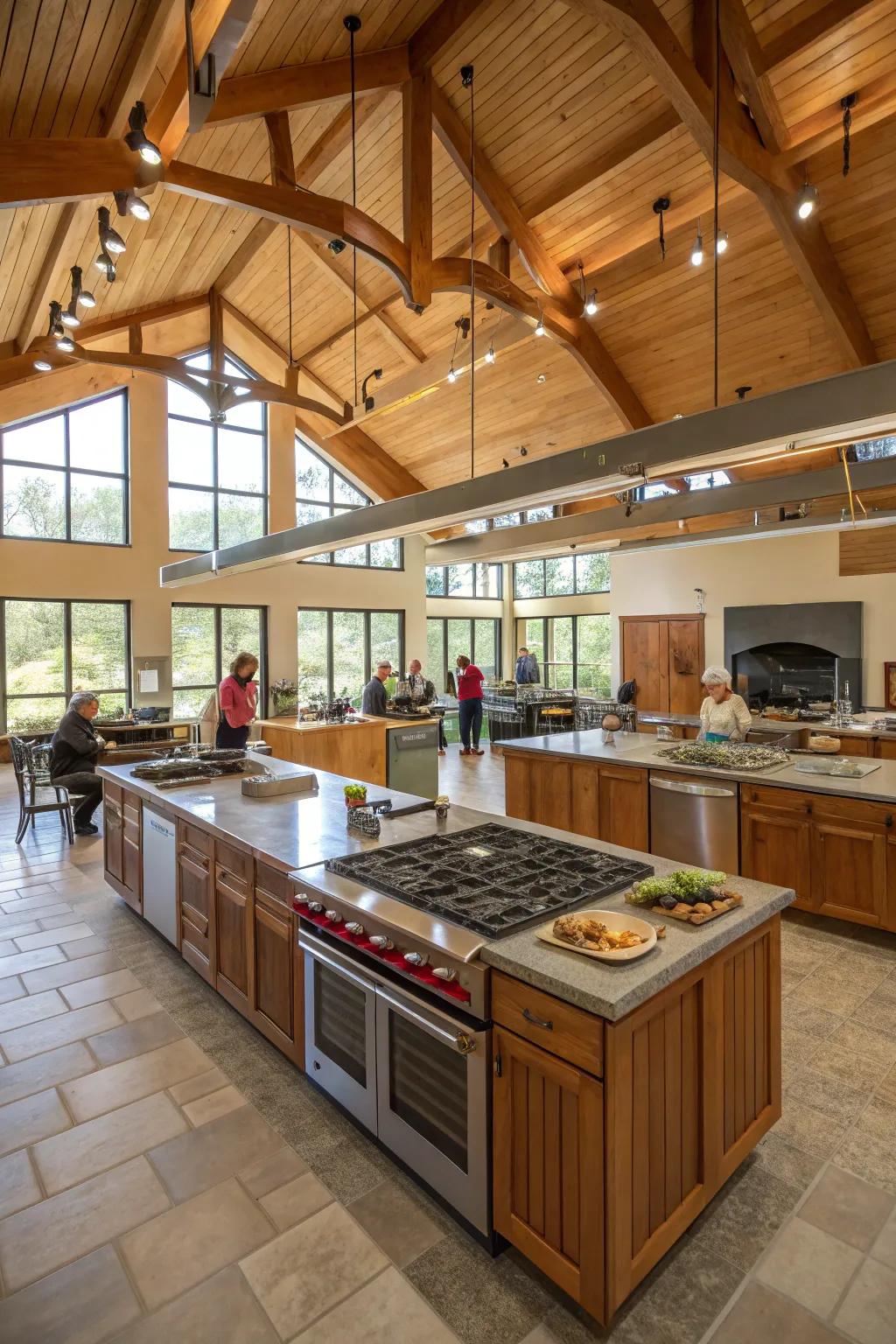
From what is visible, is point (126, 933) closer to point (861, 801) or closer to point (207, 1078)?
point (207, 1078)

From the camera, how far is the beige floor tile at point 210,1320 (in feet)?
5.40

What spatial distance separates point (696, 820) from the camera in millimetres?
4367

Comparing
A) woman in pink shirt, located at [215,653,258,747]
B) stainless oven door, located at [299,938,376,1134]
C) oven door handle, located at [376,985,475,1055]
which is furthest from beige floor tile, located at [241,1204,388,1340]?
woman in pink shirt, located at [215,653,258,747]

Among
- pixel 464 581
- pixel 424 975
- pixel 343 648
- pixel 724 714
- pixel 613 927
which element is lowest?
pixel 424 975

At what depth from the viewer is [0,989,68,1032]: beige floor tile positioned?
3104mm

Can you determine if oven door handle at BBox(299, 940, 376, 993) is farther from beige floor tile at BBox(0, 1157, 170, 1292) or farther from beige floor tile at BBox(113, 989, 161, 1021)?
beige floor tile at BBox(113, 989, 161, 1021)

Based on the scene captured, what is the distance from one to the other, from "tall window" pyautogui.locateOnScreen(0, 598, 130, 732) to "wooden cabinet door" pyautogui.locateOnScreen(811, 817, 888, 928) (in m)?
8.51

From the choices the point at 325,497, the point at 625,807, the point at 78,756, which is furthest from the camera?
the point at 325,497

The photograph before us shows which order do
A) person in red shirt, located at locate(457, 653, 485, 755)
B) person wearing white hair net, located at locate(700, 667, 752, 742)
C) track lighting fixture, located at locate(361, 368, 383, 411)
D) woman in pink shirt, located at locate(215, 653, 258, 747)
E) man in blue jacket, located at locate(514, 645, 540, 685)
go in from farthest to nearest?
man in blue jacket, located at locate(514, 645, 540, 685) < person in red shirt, located at locate(457, 653, 485, 755) < track lighting fixture, located at locate(361, 368, 383, 411) < woman in pink shirt, located at locate(215, 653, 258, 747) < person wearing white hair net, located at locate(700, 667, 752, 742)

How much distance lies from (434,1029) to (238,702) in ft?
14.4

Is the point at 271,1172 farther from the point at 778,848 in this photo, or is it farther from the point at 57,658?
the point at 57,658

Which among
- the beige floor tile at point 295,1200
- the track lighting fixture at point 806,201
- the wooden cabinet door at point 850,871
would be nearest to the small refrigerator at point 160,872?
the beige floor tile at point 295,1200

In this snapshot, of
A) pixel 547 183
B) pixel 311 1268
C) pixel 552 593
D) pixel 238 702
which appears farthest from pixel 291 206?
pixel 552 593

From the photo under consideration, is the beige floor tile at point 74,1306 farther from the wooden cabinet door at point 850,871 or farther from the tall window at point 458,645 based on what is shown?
the tall window at point 458,645
